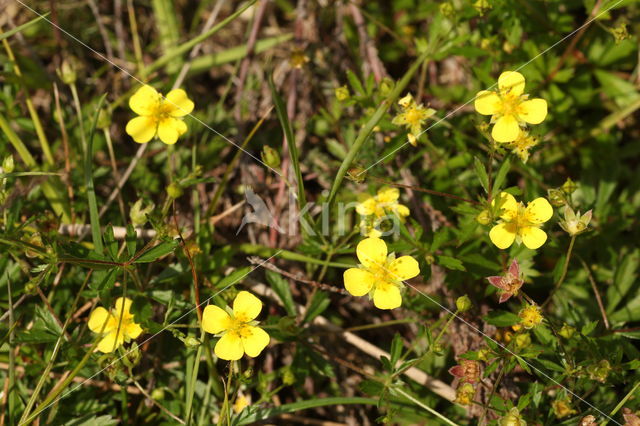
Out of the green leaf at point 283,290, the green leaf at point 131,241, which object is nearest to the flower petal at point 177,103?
the green leaf at point 131,241

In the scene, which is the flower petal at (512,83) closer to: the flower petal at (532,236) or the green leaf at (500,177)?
the green leaf at (500,177)

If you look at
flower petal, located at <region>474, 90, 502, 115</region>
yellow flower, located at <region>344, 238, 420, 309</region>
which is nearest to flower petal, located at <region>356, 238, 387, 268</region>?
yellow flower, located at <region>344, 238, 420, 309</region>

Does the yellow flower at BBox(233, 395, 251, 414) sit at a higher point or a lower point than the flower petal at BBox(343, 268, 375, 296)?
lower

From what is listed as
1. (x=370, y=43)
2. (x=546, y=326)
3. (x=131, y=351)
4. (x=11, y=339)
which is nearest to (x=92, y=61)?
(x=370, y=43)

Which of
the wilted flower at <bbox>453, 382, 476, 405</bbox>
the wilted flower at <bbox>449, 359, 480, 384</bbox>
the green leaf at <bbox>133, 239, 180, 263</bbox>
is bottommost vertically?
the wilted flower at <bbox>453, 382, 476, 405</bbox>

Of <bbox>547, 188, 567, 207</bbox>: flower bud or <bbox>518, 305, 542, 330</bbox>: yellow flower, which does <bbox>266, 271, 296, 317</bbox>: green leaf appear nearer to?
<bbox>518, 305, 542, 330</bbox>: yellow flower

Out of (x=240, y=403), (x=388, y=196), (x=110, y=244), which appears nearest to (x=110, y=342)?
(x=110, y=244)

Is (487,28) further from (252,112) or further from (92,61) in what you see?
(92,61)
